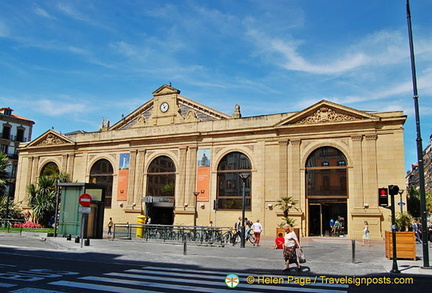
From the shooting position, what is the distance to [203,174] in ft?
120

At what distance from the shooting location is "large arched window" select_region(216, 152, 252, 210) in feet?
115

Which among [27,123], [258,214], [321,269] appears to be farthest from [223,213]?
[27,123]

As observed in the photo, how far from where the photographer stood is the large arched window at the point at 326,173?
102 ft

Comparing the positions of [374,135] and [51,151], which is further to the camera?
[51,151]

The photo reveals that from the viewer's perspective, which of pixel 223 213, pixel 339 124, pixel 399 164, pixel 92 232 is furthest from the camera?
pixel 223 213

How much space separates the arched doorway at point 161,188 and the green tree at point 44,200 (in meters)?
9.37

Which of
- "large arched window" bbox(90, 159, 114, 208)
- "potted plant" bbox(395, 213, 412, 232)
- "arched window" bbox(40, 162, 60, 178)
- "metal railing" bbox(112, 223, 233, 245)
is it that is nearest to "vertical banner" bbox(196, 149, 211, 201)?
"metal railing" bbox(112, 223, 233, 245)

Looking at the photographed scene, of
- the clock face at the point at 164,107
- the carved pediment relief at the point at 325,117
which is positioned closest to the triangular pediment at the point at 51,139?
the clock face at the point at 164,107

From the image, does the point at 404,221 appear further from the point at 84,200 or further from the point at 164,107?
the point at 164,107

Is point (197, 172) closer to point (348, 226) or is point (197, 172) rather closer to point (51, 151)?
point (348, 226)

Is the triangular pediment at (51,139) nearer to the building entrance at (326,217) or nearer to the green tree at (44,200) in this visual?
the green tree at (44,200)

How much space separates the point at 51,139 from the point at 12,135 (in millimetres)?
24950

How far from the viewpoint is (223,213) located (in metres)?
35.2

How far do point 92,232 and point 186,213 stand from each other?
11204 millimetres
